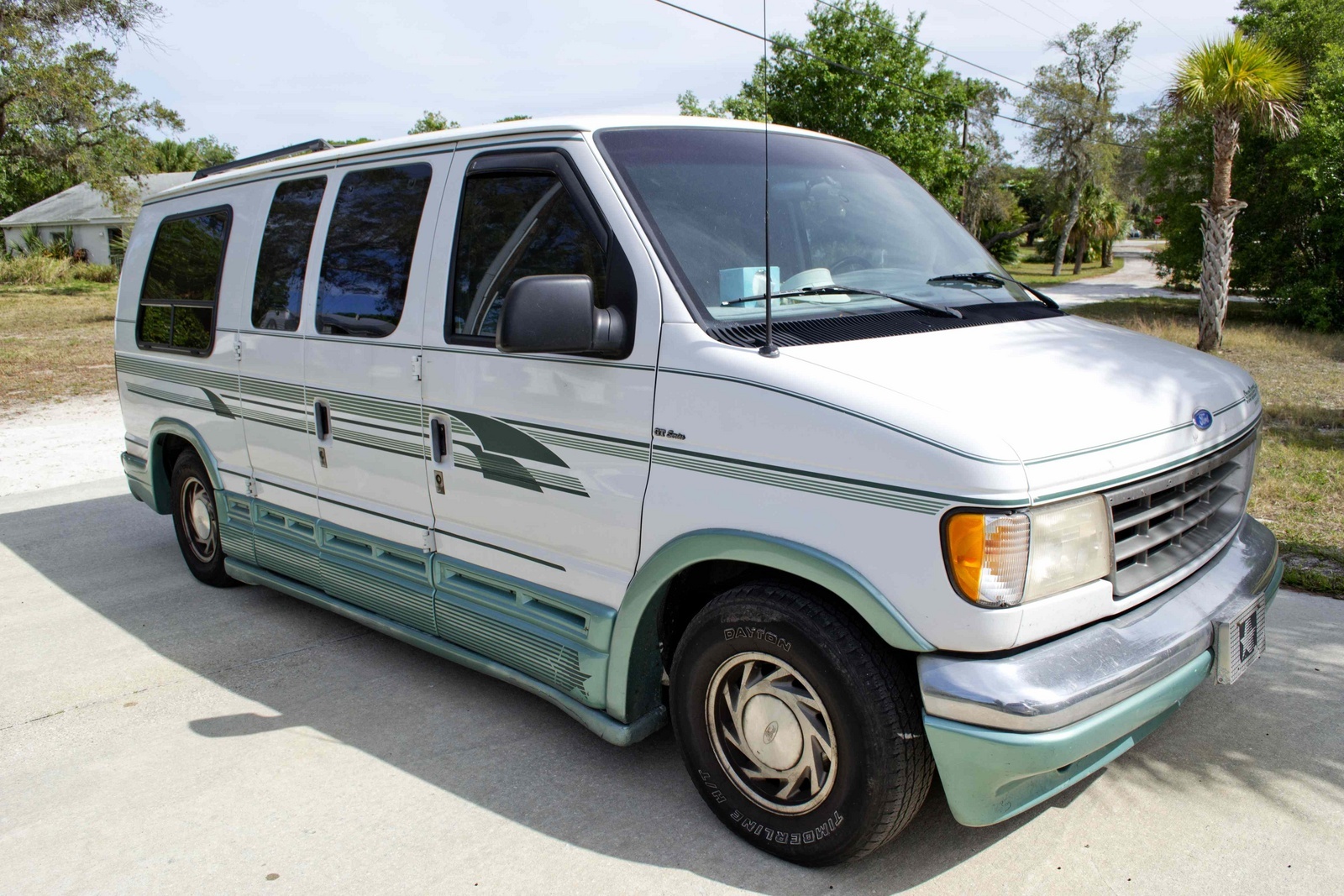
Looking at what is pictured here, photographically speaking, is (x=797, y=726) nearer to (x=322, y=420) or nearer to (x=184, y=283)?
(x=322, y=420)

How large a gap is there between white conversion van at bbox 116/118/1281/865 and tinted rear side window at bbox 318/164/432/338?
0.06 ft

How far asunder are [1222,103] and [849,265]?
1421 cm

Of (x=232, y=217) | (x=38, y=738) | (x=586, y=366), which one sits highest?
(x=232, y=217)

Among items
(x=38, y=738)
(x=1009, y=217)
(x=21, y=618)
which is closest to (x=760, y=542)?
(x=38, y=738)

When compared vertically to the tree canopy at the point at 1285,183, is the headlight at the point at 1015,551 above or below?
below

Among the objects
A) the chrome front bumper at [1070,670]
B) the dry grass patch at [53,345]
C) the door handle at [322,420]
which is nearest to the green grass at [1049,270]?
the dry grass patch at [53,345]

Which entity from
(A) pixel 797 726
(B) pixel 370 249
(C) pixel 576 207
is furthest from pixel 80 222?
(A) pixel 797 726

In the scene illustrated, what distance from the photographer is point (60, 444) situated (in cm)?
1021

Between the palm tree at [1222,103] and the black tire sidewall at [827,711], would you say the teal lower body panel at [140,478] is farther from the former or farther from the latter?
the palm tree at [1222,103]

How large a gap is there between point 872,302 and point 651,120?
1052mm

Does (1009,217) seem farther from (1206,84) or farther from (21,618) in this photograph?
(21,618)

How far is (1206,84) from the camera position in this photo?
14.8 meters

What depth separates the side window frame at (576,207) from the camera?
3090 mm

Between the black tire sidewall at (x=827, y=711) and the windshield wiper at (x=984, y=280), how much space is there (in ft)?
5.18
